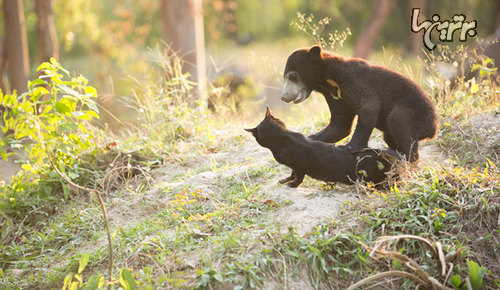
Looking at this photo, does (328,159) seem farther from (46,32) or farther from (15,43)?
(15,43)

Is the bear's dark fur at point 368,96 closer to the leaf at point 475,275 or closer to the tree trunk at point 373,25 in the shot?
the leaf at point 475,275

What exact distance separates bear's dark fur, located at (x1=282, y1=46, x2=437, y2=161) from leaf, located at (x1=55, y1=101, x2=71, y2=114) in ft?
6.71

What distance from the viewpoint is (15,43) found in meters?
10.4

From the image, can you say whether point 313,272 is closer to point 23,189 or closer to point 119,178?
point 119,178

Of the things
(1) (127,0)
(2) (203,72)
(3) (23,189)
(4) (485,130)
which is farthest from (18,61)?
(1) (127,0)

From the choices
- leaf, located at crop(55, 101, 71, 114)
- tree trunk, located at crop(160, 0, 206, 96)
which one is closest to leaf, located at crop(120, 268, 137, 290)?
leaf, located at crop(55, 101, 71, 114)

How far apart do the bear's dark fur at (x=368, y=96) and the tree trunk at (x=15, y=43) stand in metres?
7.39

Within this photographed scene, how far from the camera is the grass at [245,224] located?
354 cm

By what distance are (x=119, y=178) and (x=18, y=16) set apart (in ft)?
21.2

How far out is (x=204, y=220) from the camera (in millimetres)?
4340

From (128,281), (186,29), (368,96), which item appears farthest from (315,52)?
(186,29)

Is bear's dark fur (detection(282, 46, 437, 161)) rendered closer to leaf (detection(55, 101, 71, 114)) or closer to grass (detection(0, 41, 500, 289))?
grass (detection(0, 41, 500, 289))

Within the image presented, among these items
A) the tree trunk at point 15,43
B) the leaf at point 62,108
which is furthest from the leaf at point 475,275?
the tree trunk at point 15,43

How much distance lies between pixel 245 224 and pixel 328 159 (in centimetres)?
91
